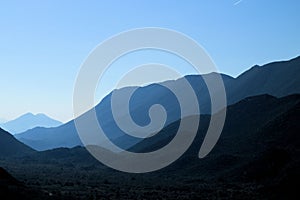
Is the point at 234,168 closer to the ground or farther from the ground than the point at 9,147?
closer to the ground

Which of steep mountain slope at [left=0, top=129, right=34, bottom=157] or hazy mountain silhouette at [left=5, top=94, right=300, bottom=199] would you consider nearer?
hazy mountain silhouette at [left=5, top=94, right=300, bottom=199]

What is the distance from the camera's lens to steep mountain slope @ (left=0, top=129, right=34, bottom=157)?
129875mm

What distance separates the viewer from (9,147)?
134 metres

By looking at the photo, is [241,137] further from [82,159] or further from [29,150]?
[29,150]

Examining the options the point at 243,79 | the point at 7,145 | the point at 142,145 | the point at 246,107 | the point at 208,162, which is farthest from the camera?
the point at 243,79

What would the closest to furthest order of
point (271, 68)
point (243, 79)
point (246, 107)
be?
point (246, 107) < point (271, 68) < point (243, 79)

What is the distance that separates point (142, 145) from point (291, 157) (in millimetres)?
62355

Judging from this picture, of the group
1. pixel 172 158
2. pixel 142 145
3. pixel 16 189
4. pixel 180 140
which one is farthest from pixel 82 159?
pixel 16 189

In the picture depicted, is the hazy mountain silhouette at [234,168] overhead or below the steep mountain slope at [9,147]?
below

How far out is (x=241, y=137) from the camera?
7900cm

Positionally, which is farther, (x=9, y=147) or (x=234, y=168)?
(x=9, y=147)

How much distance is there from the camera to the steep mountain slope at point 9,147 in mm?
129875

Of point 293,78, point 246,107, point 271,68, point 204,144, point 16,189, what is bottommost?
point 16,189

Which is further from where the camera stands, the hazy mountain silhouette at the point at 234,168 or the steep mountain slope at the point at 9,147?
the steep mountain slope at the point at 9,147
